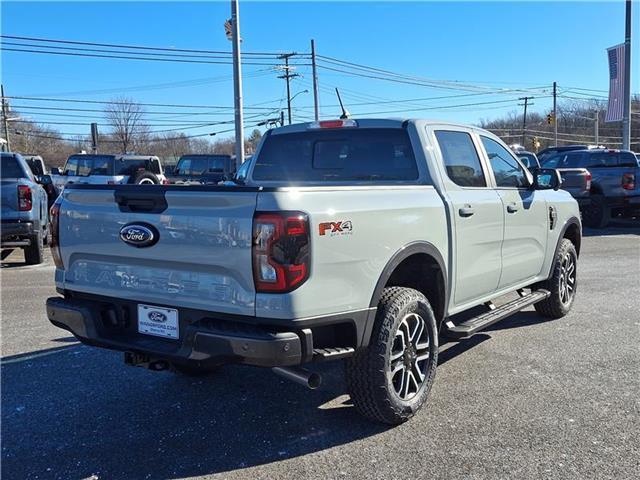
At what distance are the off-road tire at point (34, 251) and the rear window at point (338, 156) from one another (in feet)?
21.7

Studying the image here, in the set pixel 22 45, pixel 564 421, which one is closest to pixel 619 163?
pixel 564 421

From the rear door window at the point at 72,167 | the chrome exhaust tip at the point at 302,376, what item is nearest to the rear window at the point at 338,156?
the chrome exhaust tip at the point at 302,376

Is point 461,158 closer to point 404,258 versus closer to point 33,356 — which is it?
point 404,258

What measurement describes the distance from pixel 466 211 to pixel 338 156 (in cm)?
110

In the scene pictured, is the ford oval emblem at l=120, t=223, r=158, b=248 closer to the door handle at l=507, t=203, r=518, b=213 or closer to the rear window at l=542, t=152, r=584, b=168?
the door handle at l=507, t=203, r=518, b=213

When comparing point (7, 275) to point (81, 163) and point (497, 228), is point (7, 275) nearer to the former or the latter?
point (497, 228)

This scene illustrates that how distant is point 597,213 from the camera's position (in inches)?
593

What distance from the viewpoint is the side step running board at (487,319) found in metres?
4.22

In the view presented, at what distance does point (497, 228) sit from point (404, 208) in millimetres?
1413

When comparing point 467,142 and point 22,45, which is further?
point 22,45

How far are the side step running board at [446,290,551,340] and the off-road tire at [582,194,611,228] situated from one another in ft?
34.5

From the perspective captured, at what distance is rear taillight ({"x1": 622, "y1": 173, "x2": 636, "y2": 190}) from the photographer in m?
14.6

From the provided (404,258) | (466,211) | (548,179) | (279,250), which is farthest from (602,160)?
(279,250)

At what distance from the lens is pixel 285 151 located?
4.96m
